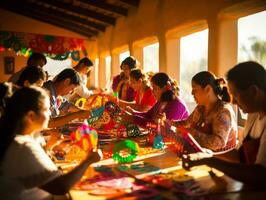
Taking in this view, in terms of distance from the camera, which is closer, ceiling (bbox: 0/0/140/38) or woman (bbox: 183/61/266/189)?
woman (bbox: 183/61/266/189)

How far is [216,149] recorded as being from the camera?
→ 8.48ft

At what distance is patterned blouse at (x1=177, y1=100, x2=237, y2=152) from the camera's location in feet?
8.41

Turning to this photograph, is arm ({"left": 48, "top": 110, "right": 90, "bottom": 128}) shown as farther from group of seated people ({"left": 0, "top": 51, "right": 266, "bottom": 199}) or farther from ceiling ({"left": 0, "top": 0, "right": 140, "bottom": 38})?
ceiling ({"left": 0, "top": 0, "right": 140, "bottom": 38})

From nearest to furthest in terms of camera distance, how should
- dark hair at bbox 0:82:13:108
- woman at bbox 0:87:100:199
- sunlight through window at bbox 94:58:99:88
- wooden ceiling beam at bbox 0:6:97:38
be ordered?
woman at bbox 0:87:100:199 < dark hair at bbox 0:82:13:108 < wooden ceiling beam at bbox 0:6:97:38 < sunlight through window at bbox 94:58:99:88

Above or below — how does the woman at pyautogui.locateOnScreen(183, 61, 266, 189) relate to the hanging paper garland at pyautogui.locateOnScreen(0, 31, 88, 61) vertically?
below

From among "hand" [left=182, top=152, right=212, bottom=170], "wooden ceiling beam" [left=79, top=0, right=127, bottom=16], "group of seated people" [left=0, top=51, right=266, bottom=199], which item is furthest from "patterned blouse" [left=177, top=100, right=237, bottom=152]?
"wooden ceiling beam" [left=79, top=0, right=127, bottom=16]

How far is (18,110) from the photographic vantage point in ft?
5.49

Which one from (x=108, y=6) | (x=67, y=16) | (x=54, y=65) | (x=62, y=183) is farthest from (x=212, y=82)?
(x=54, y=65)

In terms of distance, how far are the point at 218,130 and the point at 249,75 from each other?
80 cm

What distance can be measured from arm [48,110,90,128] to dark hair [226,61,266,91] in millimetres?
1805

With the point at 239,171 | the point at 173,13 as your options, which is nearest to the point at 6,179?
the point at 239,171

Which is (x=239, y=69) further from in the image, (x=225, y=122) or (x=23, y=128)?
(x=23, y=128)

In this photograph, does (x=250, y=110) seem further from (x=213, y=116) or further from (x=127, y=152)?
(x=127, y=152)

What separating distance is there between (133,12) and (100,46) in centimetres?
399
